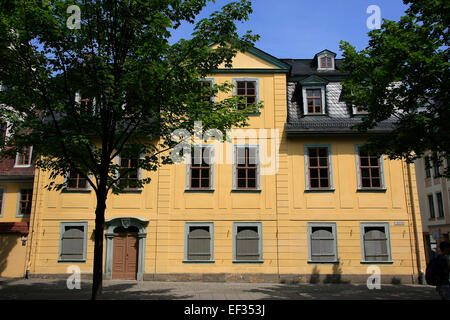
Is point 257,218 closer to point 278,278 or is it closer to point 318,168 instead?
point 278,278

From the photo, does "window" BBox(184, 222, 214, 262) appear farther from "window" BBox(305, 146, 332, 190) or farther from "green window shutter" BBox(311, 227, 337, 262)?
"window" BBox(305, 146, 332, 190)

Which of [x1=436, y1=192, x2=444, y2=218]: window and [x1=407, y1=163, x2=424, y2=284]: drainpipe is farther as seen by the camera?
[x1=436, y1=192, x2=444, y2=218]: window

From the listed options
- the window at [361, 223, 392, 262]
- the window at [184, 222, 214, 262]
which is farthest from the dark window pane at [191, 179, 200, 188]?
the window at [361, 223, 392, 262]

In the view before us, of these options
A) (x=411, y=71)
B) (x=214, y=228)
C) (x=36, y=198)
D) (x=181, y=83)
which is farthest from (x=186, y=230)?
(x=411, y=71)

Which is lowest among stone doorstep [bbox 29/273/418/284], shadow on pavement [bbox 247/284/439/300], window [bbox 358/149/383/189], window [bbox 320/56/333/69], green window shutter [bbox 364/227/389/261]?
shadow on pavement [bbox 247/284/439/300]

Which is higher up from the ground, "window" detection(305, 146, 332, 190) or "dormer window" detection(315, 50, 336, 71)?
"dormer window" detection(315, 50, 336, 71)

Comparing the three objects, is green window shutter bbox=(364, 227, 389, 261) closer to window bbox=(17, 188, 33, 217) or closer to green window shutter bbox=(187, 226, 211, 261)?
green window shutter bbox=(187, 226, 211, 261)

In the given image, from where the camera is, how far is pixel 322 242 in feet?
53.5

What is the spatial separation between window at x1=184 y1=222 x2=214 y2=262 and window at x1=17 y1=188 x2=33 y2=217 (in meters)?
9.49

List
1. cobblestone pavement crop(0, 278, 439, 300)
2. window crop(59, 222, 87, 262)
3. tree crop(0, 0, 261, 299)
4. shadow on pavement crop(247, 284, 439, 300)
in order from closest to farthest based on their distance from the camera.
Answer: tree crop(0, 0, 261, 299), cobblestone pavement crop(0, 278, 439, 300), shadow on pavement crop(247, 284, 439, 300), window crop(59, 222, 87, 262)

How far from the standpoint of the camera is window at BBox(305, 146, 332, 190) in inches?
664

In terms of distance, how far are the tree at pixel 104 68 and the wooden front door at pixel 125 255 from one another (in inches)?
279

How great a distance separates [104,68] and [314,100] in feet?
38.1

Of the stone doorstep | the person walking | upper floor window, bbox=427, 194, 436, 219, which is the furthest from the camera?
upper floor window, bbox=427, 194, 436, 219
